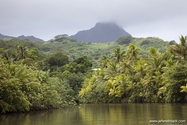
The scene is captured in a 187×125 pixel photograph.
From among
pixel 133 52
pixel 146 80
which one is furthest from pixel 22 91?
pixel 133 52

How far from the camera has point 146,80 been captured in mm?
31484

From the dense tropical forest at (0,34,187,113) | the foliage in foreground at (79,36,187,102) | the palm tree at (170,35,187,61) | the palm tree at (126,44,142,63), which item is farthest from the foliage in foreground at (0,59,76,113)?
the palm tree at (126,44,142,63)

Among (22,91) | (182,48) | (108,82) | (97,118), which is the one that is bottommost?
(108,82)

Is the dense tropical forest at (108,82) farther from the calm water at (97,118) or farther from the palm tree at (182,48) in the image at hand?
the calm water at (97,118)

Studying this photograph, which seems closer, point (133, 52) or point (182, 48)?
point (182, 48)

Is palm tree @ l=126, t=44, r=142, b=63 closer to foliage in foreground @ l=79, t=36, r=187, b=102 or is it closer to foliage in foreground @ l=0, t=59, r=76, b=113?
foliage in foreground @ l=79, t=36, r=187, b=102

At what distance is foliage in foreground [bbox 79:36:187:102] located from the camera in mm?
25703

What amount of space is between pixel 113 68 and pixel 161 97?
1297 centimetres

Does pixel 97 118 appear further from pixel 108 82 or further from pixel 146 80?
pixel 108 82

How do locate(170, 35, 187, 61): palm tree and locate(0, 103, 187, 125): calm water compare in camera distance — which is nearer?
locate(0, 103, 187, 125): calm water

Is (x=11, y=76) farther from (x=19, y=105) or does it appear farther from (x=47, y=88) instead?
(x=47, y=88)

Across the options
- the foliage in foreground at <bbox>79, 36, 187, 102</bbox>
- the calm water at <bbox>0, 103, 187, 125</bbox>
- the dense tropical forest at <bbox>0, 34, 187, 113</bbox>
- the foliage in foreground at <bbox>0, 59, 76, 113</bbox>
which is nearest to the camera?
the calm water at <bbox>0, 103, 187, 125</bbox>

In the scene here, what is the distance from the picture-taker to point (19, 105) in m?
12.2

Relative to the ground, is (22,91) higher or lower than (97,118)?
higher
